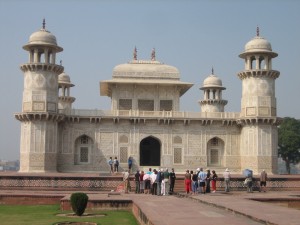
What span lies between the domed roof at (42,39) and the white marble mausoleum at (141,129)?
2.5 inches

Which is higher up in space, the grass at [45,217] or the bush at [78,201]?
the bush at [78,201]

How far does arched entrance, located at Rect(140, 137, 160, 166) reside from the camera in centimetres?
3469

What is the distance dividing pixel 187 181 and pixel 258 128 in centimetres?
1232

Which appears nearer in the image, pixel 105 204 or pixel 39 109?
pixel 105 204

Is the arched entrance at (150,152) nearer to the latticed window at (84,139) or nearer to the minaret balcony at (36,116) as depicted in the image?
the latticed window at (84,139)

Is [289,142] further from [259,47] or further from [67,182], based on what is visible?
[67,182]

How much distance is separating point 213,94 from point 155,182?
25841 millimetres

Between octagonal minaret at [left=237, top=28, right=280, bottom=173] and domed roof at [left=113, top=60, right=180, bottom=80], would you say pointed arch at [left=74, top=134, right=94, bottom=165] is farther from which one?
octagonal minaret at [left=237, top=28, right=280, bottom=173]

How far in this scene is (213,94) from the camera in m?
44.9

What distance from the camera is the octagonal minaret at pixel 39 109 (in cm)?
2966

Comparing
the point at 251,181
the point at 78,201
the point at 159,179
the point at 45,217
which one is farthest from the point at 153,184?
the point at 45,217

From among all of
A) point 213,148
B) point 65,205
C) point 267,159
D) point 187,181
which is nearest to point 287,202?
point 187,181

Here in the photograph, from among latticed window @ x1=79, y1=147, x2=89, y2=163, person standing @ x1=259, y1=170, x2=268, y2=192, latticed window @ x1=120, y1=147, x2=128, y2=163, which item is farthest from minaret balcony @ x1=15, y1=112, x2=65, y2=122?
person standing @ x1=259, y1=170, x2=268, y2=192

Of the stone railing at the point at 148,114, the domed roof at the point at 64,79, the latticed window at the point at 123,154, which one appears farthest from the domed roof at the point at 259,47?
the domed roof at the point at 64,79
